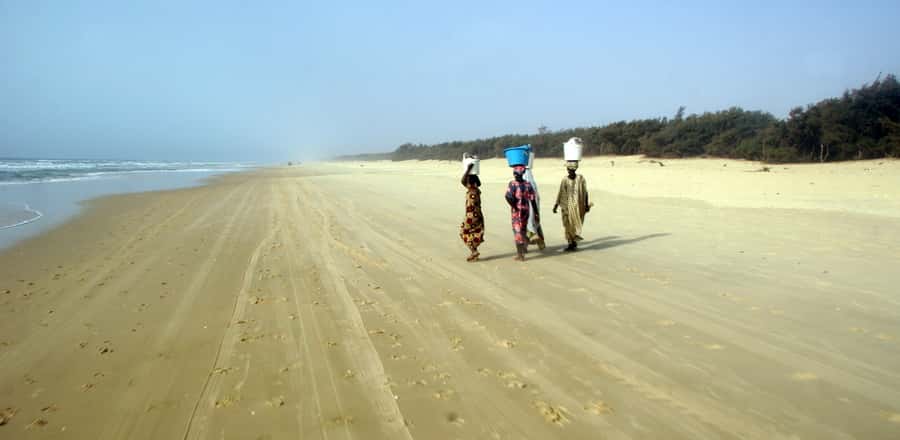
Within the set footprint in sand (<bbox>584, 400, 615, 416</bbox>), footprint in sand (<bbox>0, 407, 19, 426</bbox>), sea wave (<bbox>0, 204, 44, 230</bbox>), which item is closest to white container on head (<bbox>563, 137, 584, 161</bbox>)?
footprint in sand (<bbox>584, 400, 615, 416</bbox>)

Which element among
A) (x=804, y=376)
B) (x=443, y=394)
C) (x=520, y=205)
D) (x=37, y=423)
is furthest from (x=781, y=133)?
(x=37, y=423)

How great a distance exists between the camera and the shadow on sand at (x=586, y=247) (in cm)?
826

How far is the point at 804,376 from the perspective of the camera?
3592 mm

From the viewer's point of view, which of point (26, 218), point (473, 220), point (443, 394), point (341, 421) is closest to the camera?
point (341, 421)

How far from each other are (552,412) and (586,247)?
6077 millimetres

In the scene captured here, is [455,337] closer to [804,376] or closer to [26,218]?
[804,376]

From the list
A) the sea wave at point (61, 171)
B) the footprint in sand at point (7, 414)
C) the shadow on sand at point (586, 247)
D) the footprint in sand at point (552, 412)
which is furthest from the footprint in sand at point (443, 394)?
the sea wave at point (61, 171)

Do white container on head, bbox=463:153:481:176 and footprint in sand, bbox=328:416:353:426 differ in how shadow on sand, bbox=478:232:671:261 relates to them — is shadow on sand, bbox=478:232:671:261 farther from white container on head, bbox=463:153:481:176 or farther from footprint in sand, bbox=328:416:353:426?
footprint in sand, bbox=328:416:353:426

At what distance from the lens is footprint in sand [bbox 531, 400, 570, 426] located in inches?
120

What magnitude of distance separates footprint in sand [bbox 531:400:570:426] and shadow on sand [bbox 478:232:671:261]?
481 centimetres

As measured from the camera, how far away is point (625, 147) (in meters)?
38.7

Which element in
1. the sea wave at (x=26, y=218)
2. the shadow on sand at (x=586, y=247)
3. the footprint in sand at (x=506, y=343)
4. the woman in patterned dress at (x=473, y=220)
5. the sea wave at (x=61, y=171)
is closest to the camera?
the footprint in sand at (x=506, y=343)

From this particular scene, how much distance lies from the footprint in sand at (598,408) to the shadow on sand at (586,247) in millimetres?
4810

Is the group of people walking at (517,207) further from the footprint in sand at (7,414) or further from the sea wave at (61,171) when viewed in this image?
the sea wave at (61,171)
